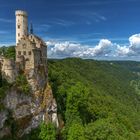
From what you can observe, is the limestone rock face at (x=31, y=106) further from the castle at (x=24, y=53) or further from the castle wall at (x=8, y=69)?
the castle wall at (x=8, y=69)

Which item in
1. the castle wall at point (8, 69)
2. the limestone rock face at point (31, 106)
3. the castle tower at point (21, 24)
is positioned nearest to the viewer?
the castle wall at point (8, 69)

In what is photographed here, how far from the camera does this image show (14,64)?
6012 cm

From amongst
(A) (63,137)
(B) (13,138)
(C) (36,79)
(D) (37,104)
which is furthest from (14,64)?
(A) (63,137)

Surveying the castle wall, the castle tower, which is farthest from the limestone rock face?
the castle tower

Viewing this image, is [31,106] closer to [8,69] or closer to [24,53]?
[8,69]

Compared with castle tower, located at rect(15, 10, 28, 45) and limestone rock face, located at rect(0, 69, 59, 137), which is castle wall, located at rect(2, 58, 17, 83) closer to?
limestone rock face, located at rect(0, 69, 59, 137)

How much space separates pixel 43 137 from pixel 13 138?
20.0ft

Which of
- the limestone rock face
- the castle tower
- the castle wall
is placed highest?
the castle tower

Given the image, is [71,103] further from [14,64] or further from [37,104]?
[14,64]

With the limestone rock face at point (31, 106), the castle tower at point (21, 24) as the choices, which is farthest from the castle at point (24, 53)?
the limestone rock face at point (31, 106)

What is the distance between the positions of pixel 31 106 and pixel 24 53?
11.3 m

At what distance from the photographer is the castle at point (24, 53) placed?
59.5 metres

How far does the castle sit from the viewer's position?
5947cm

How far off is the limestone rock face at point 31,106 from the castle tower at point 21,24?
9.94 metres
